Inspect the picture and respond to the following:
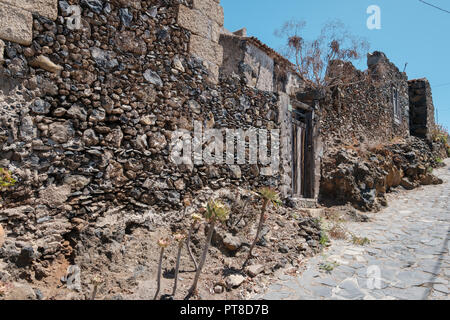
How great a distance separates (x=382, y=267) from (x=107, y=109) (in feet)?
13.6

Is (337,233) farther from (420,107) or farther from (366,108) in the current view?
(420,107)

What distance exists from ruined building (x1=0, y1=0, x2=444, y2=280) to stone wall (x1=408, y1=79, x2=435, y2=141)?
13.7 meters

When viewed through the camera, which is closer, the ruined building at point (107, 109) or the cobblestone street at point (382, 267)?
the ruined building at point (107, 109)

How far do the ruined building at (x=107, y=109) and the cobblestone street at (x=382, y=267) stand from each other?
1.77m

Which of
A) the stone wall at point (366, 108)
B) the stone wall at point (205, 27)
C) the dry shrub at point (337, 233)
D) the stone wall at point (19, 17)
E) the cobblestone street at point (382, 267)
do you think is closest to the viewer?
the stone wall at point (19, 17)

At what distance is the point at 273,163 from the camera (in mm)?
5641

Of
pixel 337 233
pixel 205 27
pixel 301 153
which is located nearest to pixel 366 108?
pixel 301 153

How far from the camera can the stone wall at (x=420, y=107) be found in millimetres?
15316

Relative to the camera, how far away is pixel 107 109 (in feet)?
11.0

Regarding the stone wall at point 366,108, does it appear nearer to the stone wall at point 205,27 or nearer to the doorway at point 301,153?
the doorway at point 301,153

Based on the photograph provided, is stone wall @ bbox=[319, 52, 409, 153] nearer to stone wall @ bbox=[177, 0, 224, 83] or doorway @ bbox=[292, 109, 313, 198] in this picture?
doorway @ bbox=[292, 109, 313, 198]

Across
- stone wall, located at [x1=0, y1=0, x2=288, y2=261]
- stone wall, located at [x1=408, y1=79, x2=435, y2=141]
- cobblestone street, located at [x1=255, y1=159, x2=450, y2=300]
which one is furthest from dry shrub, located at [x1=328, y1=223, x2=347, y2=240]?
stone wall, located at [x1=408, y1=79, x2=435, y2=141]

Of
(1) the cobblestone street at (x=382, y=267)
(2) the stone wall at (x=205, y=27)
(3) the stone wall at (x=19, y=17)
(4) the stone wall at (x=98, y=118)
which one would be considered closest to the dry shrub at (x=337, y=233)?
(1) the cobblestone street at (x=382, y=267)
